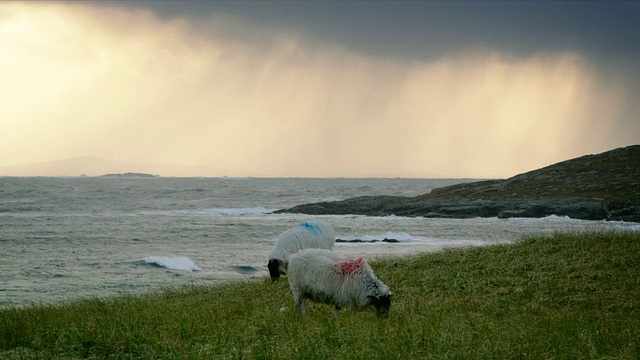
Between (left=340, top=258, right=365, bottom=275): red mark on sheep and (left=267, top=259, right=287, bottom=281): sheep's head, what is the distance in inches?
258

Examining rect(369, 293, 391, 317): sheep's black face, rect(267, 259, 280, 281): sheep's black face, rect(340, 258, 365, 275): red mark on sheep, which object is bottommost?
rect(267, 259, 280, 281): sheep's black face

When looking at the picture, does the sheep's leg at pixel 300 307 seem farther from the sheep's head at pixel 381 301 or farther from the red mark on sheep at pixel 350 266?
the sheep's head at pixel 381 301

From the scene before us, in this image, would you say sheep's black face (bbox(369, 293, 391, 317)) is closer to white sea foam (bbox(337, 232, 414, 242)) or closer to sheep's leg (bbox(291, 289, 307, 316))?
sheep's leg (bbox(291, 289, 307, 316))

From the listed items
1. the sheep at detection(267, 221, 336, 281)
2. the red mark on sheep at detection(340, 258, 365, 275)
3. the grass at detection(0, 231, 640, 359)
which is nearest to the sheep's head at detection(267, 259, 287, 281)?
the sheep at detection(267, 221, 336, 281)

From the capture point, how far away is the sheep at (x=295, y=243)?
706 inches

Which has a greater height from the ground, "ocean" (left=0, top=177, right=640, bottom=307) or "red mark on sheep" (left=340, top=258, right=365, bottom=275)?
"red mark on sheep" (left=340, top=258, right=365, bottom=275)

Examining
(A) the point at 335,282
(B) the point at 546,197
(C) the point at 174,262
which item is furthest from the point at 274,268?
(B) the point at 546,197

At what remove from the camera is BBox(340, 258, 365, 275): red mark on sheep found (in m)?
11.4

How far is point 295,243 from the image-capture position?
1819cm

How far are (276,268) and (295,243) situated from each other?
0.88 meters

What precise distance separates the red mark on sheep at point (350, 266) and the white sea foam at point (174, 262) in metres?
18.2

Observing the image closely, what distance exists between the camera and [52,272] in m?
27.6

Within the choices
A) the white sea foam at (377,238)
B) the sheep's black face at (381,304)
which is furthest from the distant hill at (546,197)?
the sheep's black face at (381,304)

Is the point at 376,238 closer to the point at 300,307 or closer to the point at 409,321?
the point at 300,307
